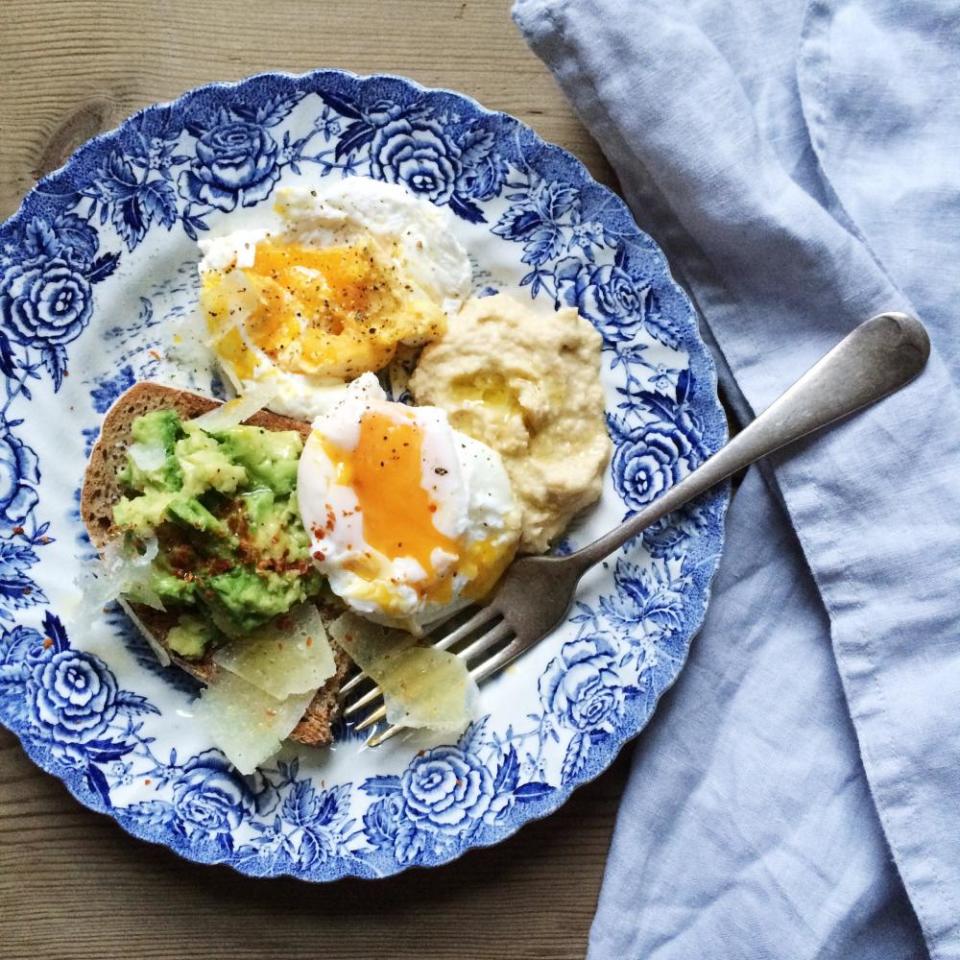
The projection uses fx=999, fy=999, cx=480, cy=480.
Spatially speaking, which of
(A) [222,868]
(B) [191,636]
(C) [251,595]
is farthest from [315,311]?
(A) [222,868]

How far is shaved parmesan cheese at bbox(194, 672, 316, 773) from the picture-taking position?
2.96 metres

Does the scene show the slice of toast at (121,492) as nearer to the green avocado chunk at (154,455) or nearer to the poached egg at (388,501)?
the green avocado chunk at (154,455)

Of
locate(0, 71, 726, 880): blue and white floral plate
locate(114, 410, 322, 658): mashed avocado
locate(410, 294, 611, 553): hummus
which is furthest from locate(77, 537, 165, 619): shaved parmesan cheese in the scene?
locate(410, 294, 611, 553): hummus

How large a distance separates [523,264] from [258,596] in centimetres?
134

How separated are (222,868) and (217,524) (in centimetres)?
118

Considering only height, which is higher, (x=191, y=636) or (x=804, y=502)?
(x=191, y=636)

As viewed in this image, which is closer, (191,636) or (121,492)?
(191,636)

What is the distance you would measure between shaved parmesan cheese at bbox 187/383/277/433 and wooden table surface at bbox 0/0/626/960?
1.04 meters

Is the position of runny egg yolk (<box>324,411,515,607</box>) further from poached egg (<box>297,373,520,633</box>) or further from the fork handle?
the fork handle

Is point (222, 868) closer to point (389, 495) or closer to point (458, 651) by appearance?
point (458, 651)

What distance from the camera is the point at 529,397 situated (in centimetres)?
296

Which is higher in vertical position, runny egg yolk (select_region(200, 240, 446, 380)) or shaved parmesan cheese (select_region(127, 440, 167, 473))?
runny egg yolk (select_region(200, 240, 446, 380))

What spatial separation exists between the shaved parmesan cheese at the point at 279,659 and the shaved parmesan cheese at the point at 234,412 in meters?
0.59

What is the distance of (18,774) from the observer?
3188 millimetres
